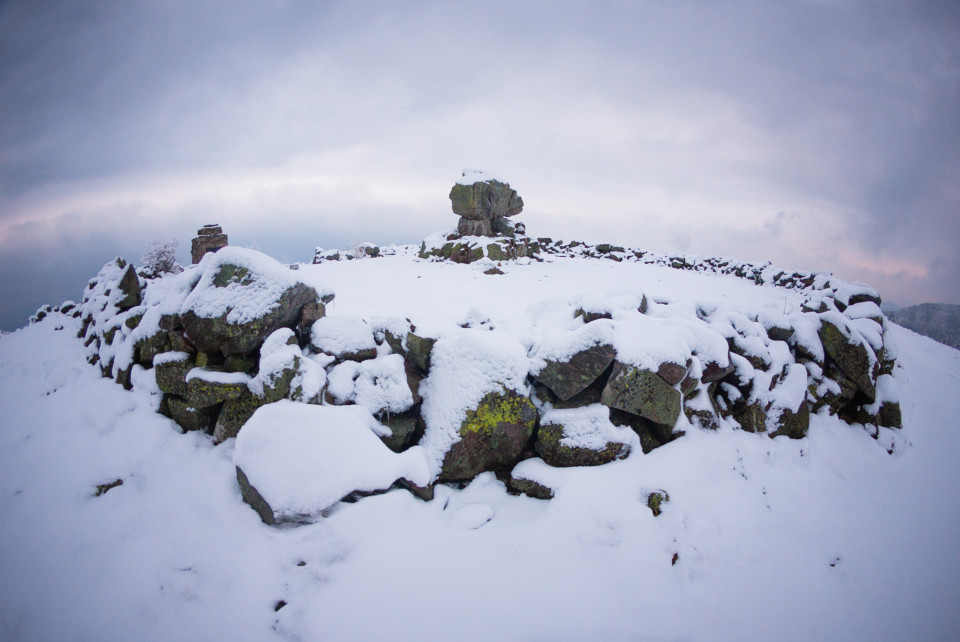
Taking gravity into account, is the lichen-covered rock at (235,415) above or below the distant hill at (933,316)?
above

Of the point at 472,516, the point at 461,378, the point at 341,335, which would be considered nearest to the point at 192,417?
the point at 341,335

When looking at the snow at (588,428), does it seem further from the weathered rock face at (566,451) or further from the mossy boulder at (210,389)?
the mossy boulder at (210,389)

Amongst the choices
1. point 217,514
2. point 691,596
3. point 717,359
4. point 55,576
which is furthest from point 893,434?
point 55,576

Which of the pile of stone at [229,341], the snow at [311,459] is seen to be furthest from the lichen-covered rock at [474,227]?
the snow at [311,459]

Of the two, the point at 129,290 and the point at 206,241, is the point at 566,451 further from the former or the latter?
the point at 206,241

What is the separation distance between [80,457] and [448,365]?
5326 millimetres

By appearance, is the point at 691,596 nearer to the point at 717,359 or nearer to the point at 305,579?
the point at 717,359

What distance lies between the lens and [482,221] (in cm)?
2253

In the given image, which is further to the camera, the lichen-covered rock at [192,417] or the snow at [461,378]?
the lichen-covered rock at [192,417]

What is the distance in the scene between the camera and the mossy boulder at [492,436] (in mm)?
4991

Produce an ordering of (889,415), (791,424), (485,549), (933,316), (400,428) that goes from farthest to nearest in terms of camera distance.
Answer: (933,316) → (889,415) → (791,424) → (400,428) → (485,549)

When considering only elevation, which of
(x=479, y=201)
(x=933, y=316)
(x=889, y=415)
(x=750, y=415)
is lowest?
(x=933, y=316)

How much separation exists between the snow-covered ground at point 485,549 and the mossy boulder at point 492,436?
0.29 meters

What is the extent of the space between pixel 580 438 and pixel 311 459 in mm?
3430
